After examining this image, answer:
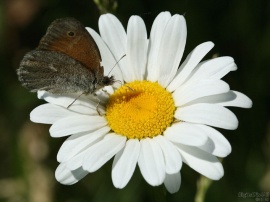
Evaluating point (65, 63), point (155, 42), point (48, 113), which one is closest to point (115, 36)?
point (155, 42)

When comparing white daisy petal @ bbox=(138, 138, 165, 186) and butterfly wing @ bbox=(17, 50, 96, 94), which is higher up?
butterfly wing @ bbox=(17, 50, 96, 94)

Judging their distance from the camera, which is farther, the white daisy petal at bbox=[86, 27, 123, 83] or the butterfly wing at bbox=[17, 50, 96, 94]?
the white daisy petal at bbox=[86, 27, 123, 83]

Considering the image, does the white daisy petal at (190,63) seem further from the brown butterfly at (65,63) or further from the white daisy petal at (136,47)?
the brown butterfly at (65,63)

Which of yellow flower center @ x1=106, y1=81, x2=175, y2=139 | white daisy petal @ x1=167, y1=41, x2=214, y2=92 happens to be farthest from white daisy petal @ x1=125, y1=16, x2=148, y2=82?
white daisy petal @ x1=167, y1=41, x2=214, y2=92

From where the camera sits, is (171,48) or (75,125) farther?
(171,48)

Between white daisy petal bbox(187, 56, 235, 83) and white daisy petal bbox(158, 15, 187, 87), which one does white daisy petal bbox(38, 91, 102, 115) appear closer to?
white daisy petal bbox(158, 15, 187, 87)

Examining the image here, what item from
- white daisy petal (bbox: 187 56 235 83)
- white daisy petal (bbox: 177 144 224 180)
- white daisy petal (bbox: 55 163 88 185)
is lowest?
white daisy petal (bbox: 55 163 88 185)

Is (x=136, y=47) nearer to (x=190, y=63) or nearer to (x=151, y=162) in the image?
(x=190, y=63)
